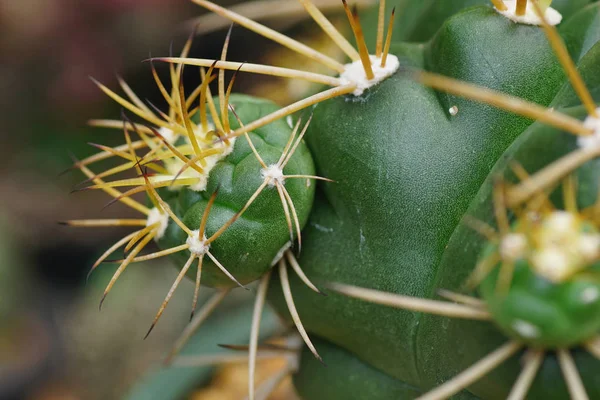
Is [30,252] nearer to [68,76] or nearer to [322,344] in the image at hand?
[68,76]

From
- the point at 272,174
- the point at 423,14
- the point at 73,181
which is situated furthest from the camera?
the point at 73,181

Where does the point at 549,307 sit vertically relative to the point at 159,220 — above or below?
above

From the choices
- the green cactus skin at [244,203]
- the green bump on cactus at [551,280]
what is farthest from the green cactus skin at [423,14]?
the green bump on cactus at [551,280]

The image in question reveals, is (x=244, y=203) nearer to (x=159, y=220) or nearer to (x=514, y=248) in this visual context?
(x=159, y=220)

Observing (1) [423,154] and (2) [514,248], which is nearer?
(2) [514,248]

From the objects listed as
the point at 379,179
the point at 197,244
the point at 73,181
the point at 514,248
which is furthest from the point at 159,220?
the point at 73,181

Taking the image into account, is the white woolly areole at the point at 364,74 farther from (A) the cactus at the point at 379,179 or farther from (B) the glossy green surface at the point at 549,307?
(B) the glossy green surface at the point at 549,307

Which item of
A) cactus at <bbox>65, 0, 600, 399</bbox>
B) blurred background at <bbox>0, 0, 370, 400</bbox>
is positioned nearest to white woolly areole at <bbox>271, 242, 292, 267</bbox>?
cactus at <bbox>65, 0, 600, 399</bbox>

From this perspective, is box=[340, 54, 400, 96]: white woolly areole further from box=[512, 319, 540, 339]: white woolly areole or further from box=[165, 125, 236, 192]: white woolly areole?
box=[512, 319, 540, 339]: white woolly areole

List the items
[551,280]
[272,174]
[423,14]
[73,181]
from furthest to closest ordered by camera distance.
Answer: [73,181]
[423,14]
[272,174]
[551,280]
